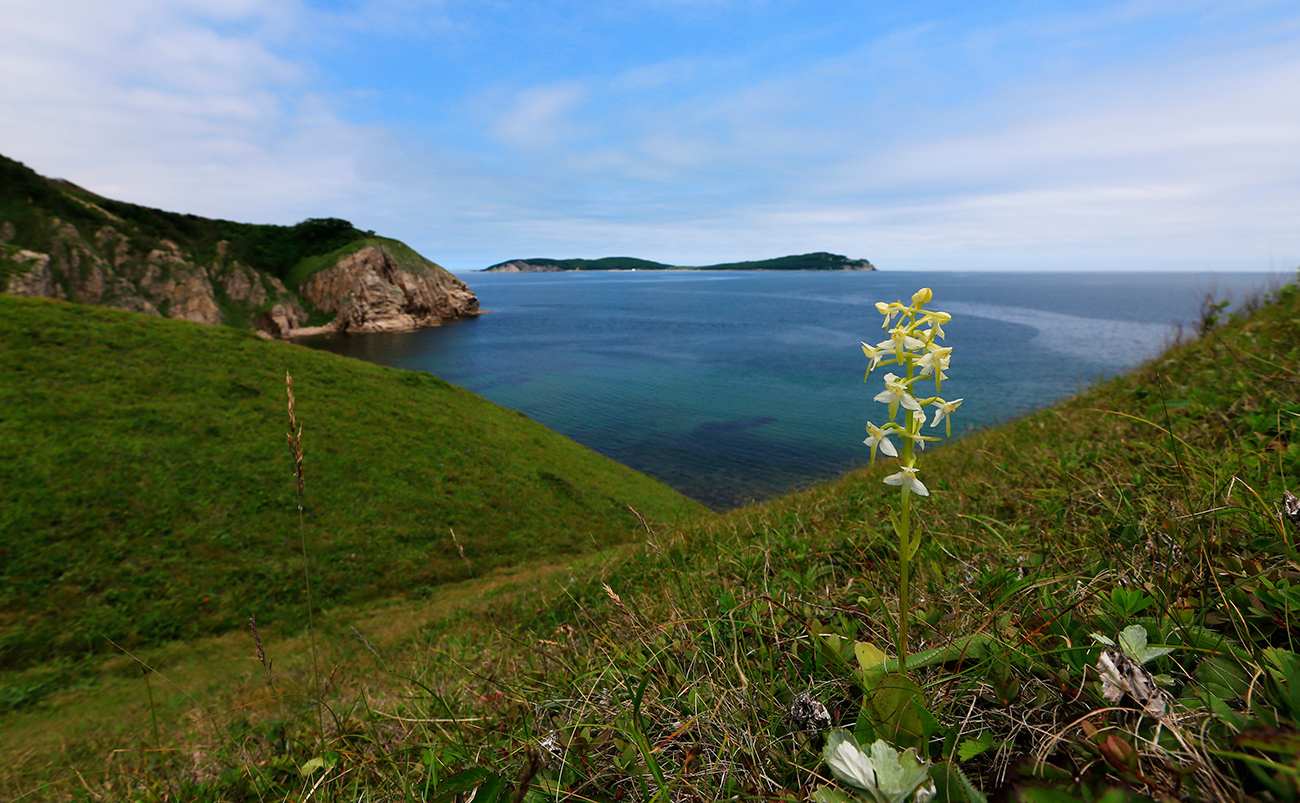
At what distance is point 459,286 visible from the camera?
373ft

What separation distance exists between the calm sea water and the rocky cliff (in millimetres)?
7990

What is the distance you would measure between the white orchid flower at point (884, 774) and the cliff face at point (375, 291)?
9606 centimetres

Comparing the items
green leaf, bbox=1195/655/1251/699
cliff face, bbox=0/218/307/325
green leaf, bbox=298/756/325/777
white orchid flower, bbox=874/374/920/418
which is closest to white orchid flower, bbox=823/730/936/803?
green leaf, bbox=1195/655/1251/699

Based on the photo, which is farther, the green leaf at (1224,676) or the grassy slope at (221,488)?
the grassy slope at (221,488)

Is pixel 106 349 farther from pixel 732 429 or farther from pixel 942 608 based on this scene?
pixel 732 429

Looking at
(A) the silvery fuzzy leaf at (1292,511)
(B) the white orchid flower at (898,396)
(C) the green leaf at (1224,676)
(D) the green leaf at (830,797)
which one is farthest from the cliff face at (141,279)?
(A) the silvery fuzzy leaf at (1292,511)

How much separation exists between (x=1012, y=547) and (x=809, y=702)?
212cm

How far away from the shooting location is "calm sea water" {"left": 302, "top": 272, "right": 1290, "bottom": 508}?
104ft

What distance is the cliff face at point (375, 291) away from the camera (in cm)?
8606

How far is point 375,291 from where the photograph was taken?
88.2 metres

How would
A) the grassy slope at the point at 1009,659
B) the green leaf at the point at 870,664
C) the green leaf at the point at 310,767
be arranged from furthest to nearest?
the green leaf at the point at 310,767, the green leaf at the point at 870,664, the grassy slope at the point at 1009,659

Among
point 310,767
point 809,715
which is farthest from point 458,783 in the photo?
point 310,767

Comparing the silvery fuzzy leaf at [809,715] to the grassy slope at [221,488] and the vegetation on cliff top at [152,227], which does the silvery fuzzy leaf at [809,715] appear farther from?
the vegetation on cliff top at [152,227]

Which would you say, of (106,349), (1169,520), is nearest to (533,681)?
(1169,520)
